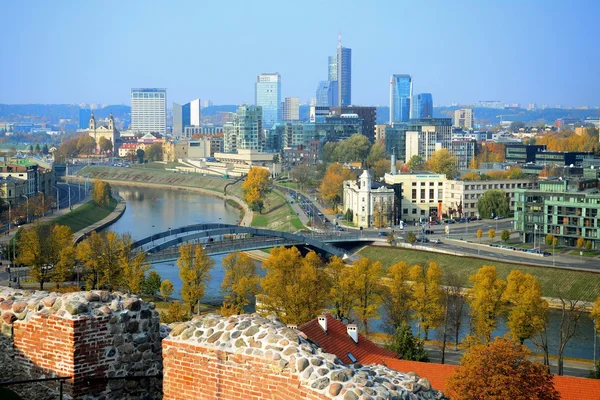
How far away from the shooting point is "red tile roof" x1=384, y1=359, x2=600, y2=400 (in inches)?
→ 382

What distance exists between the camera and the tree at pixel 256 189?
40.7 meters

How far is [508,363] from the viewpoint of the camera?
8789 mm

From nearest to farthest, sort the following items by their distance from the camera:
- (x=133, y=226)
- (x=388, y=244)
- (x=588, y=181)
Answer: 1. (x=388, y=244)
2. (x=588, y=181)
3. (x=133, y=226)

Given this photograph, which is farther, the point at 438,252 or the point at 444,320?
the point at 438,252

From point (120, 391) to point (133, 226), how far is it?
3117cm

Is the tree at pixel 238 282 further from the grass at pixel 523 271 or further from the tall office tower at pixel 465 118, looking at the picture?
the tall office tower at pixel 465 118

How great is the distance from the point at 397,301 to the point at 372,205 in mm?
15351

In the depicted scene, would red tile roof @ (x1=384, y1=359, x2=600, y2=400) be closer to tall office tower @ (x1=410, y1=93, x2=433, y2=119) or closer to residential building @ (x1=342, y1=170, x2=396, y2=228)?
residential building @ (x1=342, y1=170, x2=396, y2=228)

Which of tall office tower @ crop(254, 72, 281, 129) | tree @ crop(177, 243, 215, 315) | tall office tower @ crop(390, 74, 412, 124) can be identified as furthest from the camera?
tall office tower @ crop(254, 72, 281, 129)

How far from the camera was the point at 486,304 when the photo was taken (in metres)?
16.8

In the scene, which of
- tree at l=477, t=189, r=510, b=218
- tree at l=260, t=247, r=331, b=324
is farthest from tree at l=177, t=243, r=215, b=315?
tree at l=477, t=189, r=510, b=218

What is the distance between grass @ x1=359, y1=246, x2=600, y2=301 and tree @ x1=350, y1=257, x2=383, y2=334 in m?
4.74

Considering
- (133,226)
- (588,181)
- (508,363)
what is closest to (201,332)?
(508,363)

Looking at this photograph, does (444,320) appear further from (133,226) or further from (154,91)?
(154,91)
